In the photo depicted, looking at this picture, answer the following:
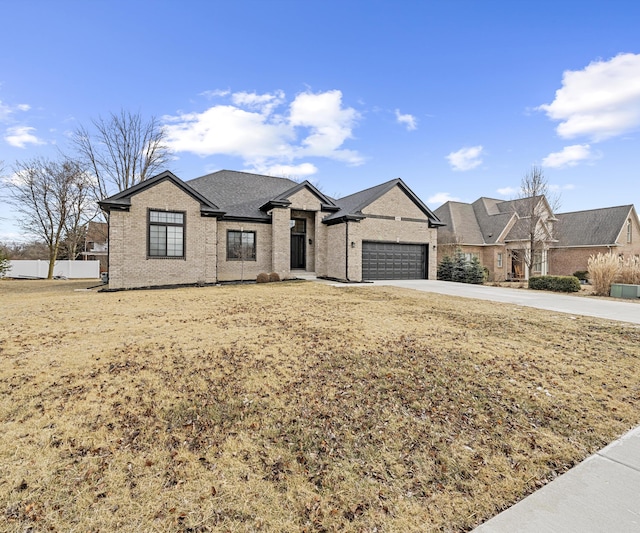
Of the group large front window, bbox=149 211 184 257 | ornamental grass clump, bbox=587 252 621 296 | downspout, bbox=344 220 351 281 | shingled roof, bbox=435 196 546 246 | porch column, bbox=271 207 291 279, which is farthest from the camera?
shingled roof, bbox=435 196 546 246

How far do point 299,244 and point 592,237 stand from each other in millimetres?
24479

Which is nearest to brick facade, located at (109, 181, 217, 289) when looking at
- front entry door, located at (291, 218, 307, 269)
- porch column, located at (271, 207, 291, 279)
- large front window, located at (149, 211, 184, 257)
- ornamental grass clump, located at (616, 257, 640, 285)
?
large front window, located at (149, 211, 184, 257)

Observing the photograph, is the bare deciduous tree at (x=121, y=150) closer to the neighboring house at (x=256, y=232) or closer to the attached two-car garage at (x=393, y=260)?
the neighboring house at (x=256, y=232)

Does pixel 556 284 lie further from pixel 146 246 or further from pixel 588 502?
pixel 146 246

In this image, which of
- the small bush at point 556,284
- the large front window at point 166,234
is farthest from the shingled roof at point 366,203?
the large front window at point 166,234

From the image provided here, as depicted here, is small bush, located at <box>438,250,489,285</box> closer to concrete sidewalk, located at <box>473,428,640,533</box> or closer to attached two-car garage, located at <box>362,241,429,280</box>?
attached two-car garage, located at <box>362,241,429,280</box>

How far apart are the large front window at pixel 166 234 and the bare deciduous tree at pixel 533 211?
2112 cm

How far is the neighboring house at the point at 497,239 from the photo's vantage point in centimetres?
2467

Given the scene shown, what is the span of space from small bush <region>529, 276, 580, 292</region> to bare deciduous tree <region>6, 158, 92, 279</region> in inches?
1347

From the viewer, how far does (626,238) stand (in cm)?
2672

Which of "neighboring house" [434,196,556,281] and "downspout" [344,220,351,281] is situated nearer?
"downspout" [344,220,351,281]

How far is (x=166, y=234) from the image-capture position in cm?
1559

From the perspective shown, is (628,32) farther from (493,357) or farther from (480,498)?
(480,498)

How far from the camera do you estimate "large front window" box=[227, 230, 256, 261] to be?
A: 59.3 ft
